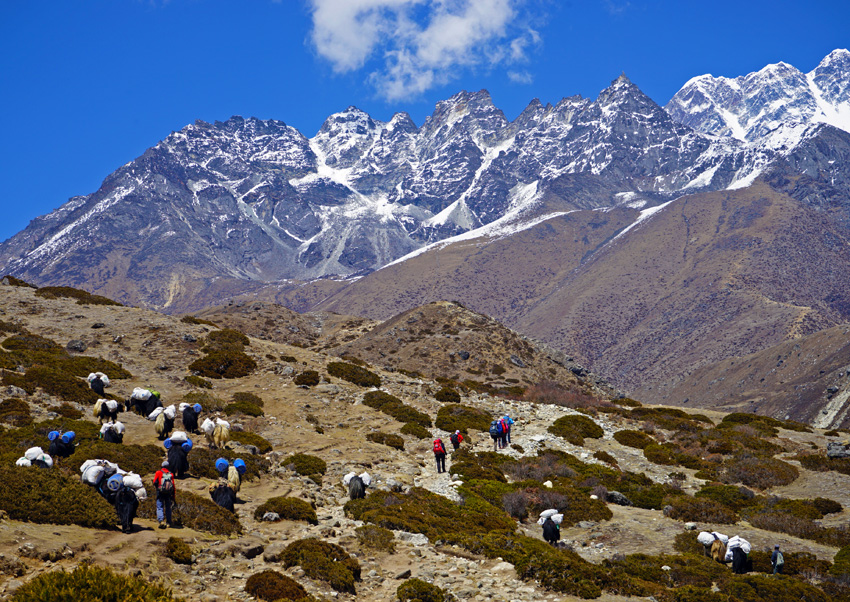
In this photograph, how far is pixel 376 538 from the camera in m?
16.9

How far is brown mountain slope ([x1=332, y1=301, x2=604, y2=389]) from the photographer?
2734 inches

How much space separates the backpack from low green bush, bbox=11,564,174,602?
5.29 meters

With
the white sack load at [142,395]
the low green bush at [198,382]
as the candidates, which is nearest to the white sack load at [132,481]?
the white sack load at [142,395]

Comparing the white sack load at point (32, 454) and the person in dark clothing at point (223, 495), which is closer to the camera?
the white sack load at point (32, 454)

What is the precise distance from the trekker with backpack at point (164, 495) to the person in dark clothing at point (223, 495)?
193cm

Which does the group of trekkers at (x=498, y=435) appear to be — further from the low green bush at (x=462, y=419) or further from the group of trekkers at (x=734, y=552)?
the group of trekkers at (x=734, y=552)

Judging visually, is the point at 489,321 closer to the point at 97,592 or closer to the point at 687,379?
the point at 97,592

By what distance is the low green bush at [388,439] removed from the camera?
30.3 metres

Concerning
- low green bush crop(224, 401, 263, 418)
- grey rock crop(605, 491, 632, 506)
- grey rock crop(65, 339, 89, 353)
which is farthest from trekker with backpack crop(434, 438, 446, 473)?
grey rock crop(65, 339, 89, 353)

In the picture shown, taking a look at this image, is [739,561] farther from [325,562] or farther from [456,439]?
[456,439]

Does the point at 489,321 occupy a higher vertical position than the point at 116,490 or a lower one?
higher

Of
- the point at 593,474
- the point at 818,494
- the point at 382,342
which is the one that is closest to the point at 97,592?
the point at 593,474

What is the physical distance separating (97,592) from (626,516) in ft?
63.5

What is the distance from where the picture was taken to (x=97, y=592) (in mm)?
10484
